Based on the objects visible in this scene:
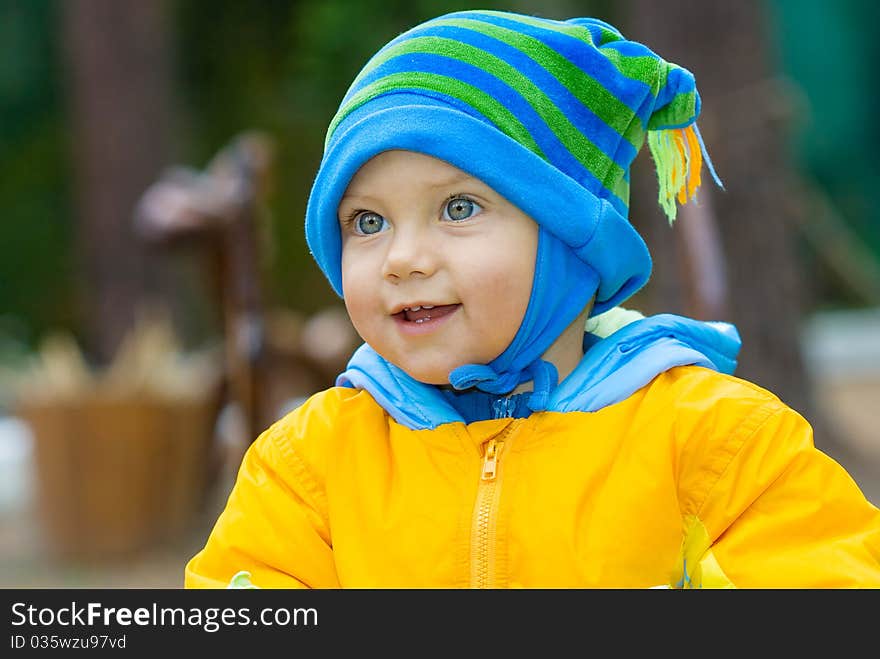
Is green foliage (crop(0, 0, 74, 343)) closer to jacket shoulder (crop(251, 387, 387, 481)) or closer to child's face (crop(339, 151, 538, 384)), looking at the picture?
jacket shoulder (crop(251, 387, 387, 481))

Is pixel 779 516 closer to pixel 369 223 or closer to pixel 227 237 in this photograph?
pixel 369 223

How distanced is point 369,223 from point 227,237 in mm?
2281

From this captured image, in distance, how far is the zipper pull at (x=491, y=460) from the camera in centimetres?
134

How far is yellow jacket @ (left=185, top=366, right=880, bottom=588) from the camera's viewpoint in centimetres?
122

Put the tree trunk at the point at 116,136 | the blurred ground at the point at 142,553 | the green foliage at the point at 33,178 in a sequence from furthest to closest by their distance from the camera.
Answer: the green foliage at the point at 33,178 < the tree trunk at the point at 116,136 < the blurred ground at the point at 142,553

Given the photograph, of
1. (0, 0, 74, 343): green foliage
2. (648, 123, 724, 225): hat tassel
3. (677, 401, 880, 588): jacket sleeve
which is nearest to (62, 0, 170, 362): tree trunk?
(0, 0, 74, 343): green foliage

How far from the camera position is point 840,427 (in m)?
4.99

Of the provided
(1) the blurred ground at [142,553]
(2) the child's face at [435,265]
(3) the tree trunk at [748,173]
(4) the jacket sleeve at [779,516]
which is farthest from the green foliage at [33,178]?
(4) the jacket sleeve at [779,516]

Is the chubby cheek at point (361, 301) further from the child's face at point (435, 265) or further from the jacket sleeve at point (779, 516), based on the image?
the jacket sleeve at point (779, 516)

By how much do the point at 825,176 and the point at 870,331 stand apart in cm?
128

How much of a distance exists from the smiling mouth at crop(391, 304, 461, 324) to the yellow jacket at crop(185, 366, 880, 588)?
13 centimetres

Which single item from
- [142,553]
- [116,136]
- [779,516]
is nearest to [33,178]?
[116,136]

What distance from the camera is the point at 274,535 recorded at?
136 cm

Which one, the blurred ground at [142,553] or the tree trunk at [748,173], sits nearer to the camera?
the blurred ground at [142,553]
